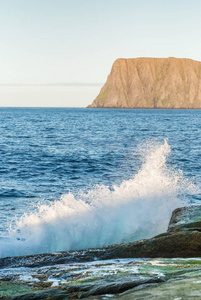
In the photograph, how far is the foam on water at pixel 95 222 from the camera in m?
9.72

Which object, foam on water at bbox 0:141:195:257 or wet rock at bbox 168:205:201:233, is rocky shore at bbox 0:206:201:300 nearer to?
wet rock at bbox 168:205:201:233

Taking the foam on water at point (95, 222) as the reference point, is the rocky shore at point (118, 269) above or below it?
above

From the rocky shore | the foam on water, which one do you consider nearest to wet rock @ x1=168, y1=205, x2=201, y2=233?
the rocky shore

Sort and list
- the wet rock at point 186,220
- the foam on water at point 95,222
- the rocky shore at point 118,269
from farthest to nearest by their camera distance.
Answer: the foam on water at point 95,222, the wet rock at point 186,220, the rocky shore at point 118,269

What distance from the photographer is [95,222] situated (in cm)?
1096

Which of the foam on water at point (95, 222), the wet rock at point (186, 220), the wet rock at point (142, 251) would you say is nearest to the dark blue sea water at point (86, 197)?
the foam on water at point (95, 222)

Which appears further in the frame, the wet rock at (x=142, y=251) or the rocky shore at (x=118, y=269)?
the wet rock at (x=142, y=251)

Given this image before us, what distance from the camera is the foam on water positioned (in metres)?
9.72

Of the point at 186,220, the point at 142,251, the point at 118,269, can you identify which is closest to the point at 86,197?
the point at 186,220

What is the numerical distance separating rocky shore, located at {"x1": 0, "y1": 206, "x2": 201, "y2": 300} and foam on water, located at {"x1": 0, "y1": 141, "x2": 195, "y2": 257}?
163 centimetres

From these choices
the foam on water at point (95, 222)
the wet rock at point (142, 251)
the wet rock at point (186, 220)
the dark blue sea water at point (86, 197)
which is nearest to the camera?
the wet rock at point (142, 251)

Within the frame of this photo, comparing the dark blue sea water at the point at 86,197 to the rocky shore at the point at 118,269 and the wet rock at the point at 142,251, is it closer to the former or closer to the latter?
the wet rock at the point at 142,251

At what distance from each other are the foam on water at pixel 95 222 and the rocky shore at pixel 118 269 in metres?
1.63

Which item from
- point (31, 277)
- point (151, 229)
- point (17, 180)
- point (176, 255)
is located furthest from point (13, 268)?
point (17, 180)
